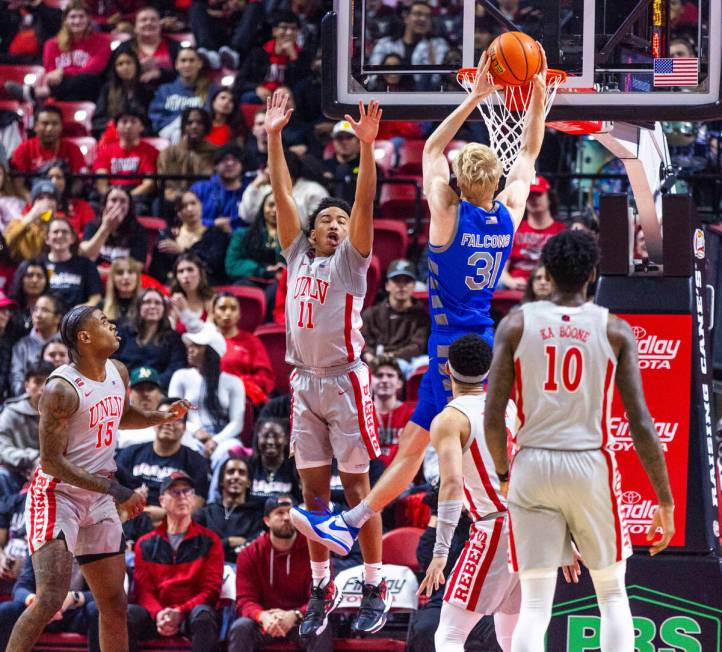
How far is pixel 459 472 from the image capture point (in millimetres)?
6586

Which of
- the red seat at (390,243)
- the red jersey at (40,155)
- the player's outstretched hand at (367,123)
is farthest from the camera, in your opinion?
the red jersey at (40,155)

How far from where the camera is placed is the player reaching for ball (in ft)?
23.8

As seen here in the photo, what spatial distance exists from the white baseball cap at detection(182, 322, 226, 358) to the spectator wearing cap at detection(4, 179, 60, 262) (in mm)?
2150

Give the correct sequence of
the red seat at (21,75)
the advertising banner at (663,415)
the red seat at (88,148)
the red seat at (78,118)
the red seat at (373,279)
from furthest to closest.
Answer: the red seat at (21,75)
the red seat at (78,118)
the red seat at (88,148)
the red seat at (373,279)
the advertising banner at (663,415)

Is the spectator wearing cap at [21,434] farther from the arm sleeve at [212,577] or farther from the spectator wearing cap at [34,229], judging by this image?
the spectator wearing cap at [34,229]

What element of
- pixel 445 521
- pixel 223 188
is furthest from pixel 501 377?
pixel 223 188

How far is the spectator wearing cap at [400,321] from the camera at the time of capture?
37.5 ft

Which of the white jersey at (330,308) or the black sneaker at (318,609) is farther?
the black sneaker at (318,609)

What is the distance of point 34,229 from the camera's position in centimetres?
1290

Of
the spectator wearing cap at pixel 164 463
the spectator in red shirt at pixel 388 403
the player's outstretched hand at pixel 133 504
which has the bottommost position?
the spectator wearing cap at pixel 164 463

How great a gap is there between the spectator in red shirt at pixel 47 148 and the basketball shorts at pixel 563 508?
9167 millimetres

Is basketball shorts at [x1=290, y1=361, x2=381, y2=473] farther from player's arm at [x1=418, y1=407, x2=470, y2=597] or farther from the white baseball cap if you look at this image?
the white baseball cap

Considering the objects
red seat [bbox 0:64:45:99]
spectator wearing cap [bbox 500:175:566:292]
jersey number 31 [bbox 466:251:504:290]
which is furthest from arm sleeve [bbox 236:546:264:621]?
red seat [bbox 0:64:45:99]

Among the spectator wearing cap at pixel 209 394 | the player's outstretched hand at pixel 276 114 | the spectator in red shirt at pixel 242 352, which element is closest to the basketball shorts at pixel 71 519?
the player's outstretched hand at pixel 276 114
